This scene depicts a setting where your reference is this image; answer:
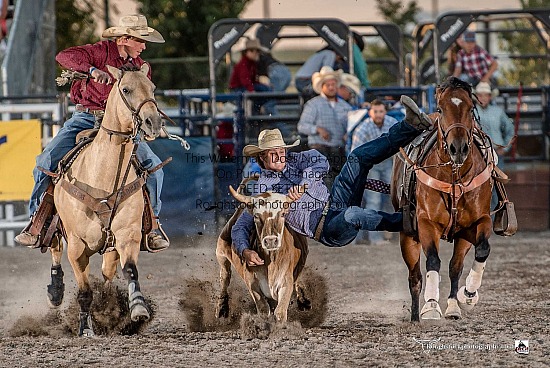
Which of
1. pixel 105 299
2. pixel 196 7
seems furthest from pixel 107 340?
pixel 196 7

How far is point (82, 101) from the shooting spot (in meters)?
7.44

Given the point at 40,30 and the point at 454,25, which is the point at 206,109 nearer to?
the point at 40,30

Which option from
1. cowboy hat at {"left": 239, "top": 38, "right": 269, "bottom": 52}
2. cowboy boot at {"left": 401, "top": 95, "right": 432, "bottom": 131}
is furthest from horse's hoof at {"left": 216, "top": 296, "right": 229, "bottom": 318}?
cowboy hat at {"left": 239, "top": 38, "right": 269, "bottom": 52}

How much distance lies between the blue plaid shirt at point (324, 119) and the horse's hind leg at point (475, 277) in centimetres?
530

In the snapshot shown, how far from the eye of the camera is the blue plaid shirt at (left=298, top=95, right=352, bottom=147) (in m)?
12.4

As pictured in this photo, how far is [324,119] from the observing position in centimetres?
1247

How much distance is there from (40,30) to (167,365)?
11.1m

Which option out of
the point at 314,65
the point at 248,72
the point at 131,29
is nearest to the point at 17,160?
the point at 248,72

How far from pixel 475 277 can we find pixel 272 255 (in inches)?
51.9

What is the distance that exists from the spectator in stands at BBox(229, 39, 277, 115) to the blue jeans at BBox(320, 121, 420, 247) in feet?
19.8

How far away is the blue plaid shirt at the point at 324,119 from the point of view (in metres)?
12.4

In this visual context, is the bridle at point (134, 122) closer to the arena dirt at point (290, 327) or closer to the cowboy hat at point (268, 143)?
the cowboy hat at point (268, 143)

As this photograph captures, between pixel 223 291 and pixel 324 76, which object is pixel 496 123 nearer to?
pixel 324 76

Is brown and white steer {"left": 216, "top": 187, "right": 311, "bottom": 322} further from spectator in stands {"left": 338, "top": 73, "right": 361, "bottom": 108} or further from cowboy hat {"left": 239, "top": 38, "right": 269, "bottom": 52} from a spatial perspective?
cowboy hat {"left": 239, "top": 38, "right": 269, "bottom": 52}
